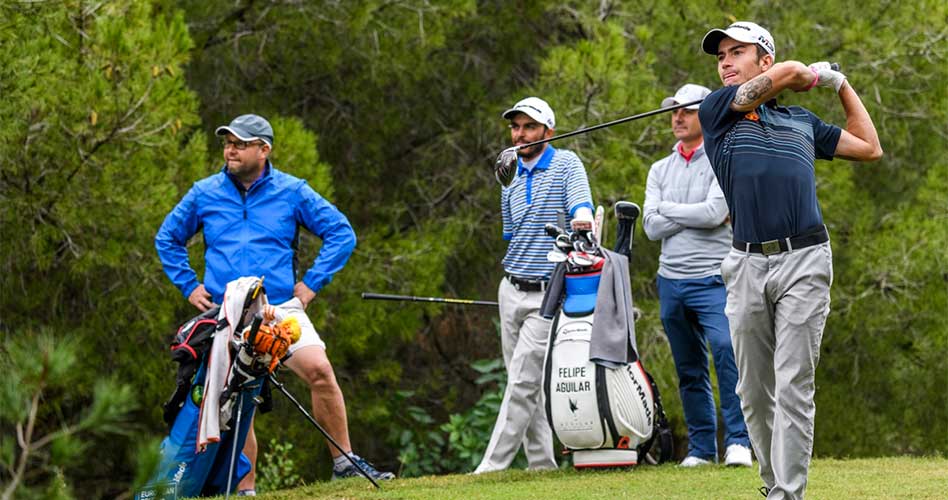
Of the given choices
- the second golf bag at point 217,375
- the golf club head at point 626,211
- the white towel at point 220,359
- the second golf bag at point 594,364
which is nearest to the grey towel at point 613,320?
the second golf bag at point 594,364

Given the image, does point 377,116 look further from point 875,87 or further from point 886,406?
point 886,406

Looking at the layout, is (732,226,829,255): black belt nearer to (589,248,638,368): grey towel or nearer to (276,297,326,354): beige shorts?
(589,248,638,368): grey towel

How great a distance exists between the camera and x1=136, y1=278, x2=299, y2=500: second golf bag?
254 inches

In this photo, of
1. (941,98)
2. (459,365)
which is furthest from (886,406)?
(459,365)

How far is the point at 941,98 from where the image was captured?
13.4m

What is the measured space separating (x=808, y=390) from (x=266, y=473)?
6.28 meters

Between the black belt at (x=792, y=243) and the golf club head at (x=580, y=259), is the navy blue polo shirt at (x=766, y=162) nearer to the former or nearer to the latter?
the black belt at (x=792, y=243)

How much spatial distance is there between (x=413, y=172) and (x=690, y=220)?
7115mm

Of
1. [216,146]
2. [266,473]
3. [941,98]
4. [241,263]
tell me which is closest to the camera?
[241,263]

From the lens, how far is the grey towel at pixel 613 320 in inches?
279

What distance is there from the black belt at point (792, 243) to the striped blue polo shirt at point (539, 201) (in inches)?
93.6

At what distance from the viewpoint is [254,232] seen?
726 centimetres

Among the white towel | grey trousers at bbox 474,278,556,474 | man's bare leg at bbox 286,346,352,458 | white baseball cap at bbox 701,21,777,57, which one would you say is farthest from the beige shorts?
white baseball cap at bbox 701,21,777,57

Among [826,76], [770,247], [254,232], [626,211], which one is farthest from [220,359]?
[826,76]
